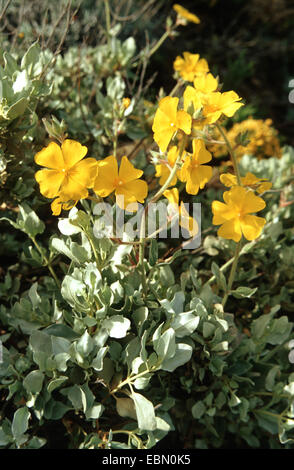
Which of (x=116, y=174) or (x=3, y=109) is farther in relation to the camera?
(x=3, y=109)

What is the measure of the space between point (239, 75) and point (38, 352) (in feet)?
9.33

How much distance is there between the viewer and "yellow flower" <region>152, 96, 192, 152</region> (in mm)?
931

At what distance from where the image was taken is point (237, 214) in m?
1.04

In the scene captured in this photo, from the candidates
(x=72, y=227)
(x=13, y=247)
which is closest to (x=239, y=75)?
(x=13, y=247)

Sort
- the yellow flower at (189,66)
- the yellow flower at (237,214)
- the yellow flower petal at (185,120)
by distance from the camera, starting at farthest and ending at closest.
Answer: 1. the yellow flower at (189,66)
2. the yellow flower at (237,214)
3. the yellow flower petal at (185,120)

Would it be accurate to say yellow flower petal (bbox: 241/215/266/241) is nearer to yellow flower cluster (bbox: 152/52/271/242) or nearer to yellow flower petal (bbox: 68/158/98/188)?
yellow flower cluster (bbox: 152/52/271/242)

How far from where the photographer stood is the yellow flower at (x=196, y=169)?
1.00m

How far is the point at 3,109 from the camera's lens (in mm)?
1093

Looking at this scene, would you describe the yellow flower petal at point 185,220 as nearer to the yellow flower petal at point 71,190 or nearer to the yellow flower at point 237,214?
the yellow flower at point 237,214

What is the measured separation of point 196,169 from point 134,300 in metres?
0.34

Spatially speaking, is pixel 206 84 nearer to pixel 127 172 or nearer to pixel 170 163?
pixel 170 163

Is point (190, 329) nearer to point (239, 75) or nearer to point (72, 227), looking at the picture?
point (72, 227)

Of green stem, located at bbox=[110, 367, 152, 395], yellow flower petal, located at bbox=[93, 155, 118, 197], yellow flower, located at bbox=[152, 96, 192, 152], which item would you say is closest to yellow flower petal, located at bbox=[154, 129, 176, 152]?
yellow flower, located at bbox=[152, 96, 192, 152]

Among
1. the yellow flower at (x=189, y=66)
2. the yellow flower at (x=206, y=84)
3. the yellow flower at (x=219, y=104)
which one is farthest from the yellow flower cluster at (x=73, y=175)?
the yellow flower at (x=189, y=66)
